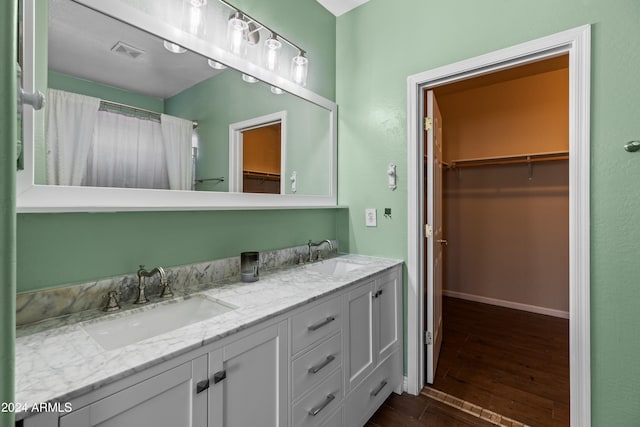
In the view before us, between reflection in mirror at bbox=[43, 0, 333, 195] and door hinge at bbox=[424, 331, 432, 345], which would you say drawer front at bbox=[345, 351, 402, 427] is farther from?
reflection in mirror at bbox=[43, 0, 333, 195]

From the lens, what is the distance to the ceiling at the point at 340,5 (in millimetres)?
2295

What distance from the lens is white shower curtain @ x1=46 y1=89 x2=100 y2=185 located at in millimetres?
1088

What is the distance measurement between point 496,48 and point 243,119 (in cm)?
153

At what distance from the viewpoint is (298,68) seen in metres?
2.07

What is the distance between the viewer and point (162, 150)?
1397 millimetres

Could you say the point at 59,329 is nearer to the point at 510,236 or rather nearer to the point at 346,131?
the point at 346,131

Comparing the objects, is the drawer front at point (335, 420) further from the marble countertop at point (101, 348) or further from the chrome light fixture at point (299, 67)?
the chrome light fixture at point (299, 67)

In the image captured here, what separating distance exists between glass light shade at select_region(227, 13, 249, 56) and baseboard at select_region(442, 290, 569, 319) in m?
3.70

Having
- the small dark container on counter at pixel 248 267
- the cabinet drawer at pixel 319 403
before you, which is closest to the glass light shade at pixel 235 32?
the small dark container on counter at pixel 248 267

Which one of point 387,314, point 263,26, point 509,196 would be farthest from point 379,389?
point 509,196

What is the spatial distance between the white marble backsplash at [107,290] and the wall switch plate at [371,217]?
102cm

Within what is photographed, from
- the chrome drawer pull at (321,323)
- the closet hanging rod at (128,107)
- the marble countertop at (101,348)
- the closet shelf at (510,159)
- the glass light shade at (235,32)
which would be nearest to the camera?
the marble countertop at (101,348)

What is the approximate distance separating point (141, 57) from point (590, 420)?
272 cm
